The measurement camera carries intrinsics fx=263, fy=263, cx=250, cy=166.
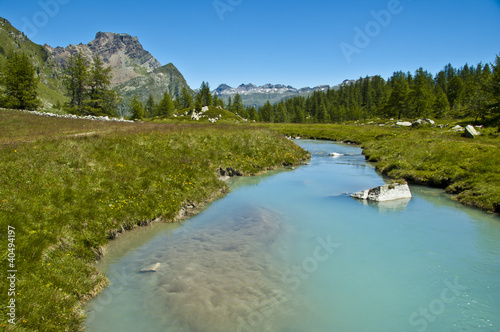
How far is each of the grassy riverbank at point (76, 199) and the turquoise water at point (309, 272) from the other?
841 mm

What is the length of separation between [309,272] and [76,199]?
9.91 metres

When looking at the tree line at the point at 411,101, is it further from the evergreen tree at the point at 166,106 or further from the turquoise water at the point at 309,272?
the evergreen tree at the point at 166,106

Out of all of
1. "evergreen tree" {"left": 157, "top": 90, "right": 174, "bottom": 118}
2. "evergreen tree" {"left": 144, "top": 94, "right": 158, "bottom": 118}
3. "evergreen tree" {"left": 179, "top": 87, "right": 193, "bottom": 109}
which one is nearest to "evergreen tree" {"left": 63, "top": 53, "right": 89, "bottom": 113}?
"evergreen tree" {"left": 157, "top": 90, "right": 174, "bottom": 118}

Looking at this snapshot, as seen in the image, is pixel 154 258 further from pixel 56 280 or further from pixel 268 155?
pixel 268 155

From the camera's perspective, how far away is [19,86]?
1928 inches

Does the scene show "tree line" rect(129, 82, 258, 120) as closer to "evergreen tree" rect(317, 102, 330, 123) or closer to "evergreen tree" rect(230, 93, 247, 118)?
"evergreen tree" rect(230, 93, 247, 118)

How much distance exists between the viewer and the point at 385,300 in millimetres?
7719

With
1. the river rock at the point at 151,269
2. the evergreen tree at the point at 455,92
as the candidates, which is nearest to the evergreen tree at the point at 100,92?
the river rock at the point at 151,269

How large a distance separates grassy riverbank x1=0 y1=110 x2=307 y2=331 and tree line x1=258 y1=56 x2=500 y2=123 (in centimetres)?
5033

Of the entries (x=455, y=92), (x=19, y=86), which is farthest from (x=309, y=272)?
(x=455, y=92)

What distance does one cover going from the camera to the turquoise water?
6920 millimetres

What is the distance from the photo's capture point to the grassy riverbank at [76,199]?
662cm

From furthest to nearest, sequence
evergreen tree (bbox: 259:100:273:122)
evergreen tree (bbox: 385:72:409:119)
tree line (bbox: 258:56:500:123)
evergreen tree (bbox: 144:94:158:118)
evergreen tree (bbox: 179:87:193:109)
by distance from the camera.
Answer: evergreen tree (bbox: 259:100:273:122), evergreen tree (bbox: 144:94:158:118), evergreen tree (bbox: 179:87:193:109), evergreen tree (bbox: 385:72:409:119), tree line (bbox: 258:56:500:123)

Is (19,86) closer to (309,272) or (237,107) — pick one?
(309,272)
